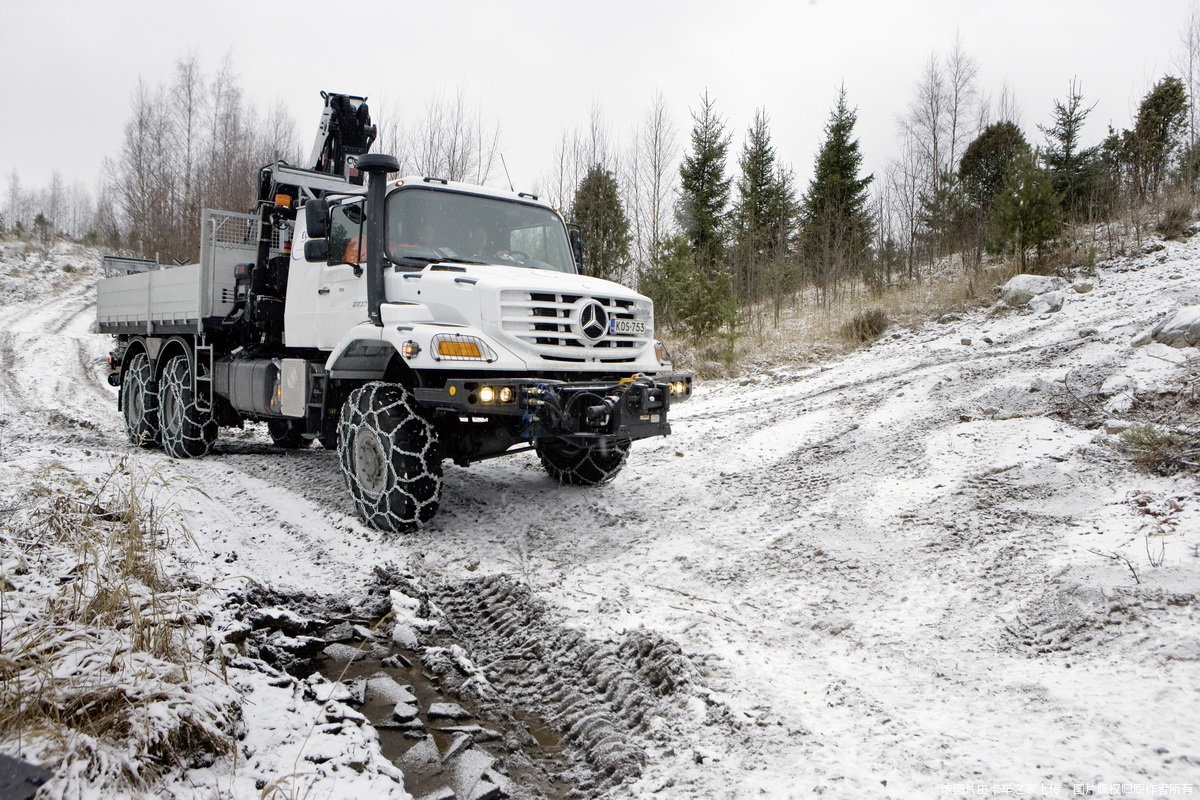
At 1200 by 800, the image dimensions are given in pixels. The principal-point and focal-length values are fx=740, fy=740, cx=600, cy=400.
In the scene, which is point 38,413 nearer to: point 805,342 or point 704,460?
point 704,460

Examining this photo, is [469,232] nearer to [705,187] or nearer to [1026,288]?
[1026,288]

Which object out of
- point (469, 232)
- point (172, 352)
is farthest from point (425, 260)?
point (172, 352)

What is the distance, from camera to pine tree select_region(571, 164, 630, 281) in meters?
21.7

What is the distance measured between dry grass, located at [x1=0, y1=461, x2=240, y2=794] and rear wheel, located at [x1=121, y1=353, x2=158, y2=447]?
6214 mm

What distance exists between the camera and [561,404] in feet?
16.8

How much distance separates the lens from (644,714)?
297 cm

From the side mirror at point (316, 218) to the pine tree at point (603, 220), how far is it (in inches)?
621

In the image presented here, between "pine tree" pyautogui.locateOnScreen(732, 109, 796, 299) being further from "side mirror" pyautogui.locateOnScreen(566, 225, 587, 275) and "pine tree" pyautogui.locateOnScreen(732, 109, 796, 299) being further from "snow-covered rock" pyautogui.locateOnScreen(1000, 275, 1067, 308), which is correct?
"side mirror" pyautogui.locateOnScreen(566, 225, 587, 275)

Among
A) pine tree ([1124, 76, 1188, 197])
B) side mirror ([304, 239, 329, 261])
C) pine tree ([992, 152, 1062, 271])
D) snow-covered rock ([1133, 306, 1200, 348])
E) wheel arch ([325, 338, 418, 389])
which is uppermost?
pine tree ([1124, 76, 1188, 197])

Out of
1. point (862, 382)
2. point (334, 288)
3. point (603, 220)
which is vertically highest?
point (603, 220)

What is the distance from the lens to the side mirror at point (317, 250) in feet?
19.4

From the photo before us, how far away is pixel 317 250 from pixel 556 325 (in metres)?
A: 2.10

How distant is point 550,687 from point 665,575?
1393 millimetres

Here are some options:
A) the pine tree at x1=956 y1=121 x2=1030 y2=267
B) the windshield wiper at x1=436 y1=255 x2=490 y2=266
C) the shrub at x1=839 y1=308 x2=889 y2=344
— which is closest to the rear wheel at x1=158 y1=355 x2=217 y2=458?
the windshield wiper at x1=436 y1=255 x2=490 y2=266
